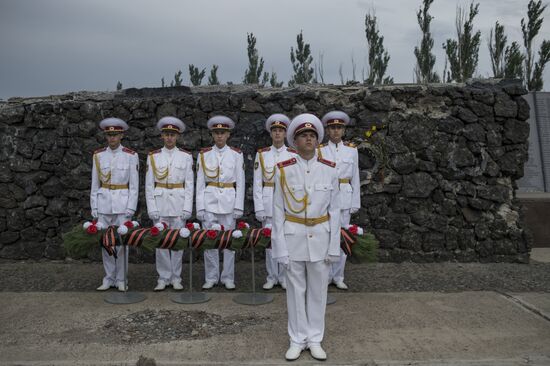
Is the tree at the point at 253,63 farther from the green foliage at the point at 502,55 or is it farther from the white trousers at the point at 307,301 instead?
the white trousers at the point at 307,301

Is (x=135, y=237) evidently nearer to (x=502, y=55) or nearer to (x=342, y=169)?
(x=342, y=169)

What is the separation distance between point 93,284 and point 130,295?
2.94ft

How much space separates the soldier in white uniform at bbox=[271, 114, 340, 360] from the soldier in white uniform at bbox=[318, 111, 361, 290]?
1978 mm

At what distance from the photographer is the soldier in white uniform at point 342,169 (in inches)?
234

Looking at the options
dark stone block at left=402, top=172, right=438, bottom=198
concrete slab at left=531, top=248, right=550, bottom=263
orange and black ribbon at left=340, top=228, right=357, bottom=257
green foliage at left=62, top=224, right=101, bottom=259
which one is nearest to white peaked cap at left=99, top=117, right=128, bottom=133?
green foliage at left=62, top=224, right=101, bottom=259

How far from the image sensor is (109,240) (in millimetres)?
5441

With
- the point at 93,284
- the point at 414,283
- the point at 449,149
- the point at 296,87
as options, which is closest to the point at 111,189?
the point at 93,284

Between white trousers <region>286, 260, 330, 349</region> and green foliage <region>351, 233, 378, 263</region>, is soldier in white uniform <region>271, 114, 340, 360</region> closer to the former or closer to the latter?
white trousers <region>286, 260, 330, 349</region>

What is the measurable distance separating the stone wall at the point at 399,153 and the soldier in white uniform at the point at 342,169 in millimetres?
1240

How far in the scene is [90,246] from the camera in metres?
5.54

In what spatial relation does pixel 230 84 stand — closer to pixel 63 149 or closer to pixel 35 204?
pixel 63 149

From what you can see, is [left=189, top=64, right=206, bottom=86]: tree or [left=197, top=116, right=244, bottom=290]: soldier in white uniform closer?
[left=197, top=116, right=244, bottom=290]: soldier in white uniform

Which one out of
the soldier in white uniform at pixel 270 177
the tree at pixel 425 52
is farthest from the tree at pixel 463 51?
the soldier in white uniform at pixel 270 177

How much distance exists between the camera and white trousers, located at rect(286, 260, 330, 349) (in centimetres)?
385
